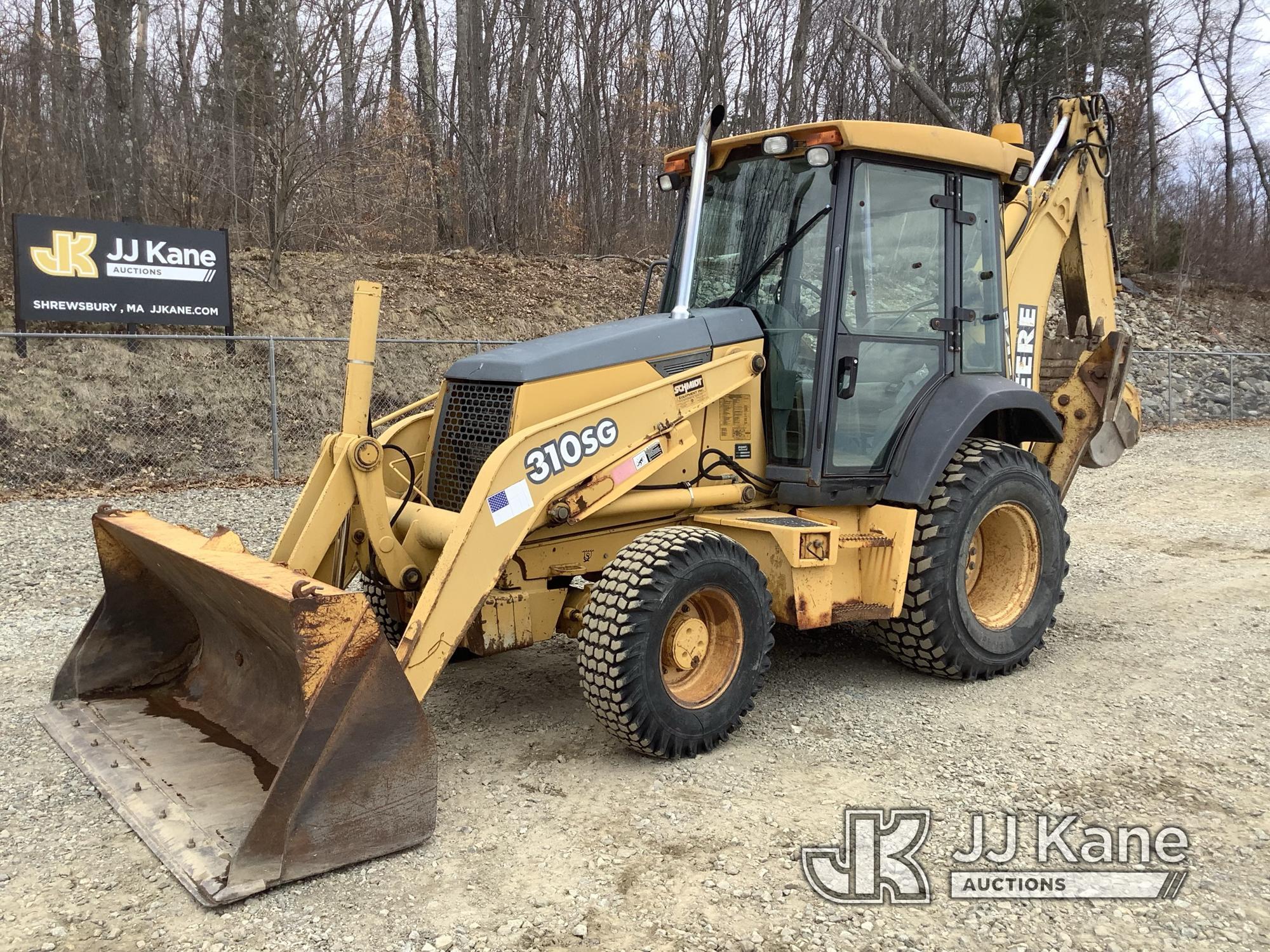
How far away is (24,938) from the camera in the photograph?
3002 millimetres

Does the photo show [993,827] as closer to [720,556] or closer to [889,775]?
[889,775]

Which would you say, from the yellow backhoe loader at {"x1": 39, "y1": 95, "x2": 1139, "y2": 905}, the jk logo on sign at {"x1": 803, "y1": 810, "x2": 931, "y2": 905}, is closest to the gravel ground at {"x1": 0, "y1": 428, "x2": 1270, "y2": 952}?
the jk logo on sign at {"x1": 803, "y1": 810, "x2": 931, "y2": 905}

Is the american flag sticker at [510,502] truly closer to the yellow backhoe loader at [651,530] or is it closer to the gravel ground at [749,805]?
the yellow backhoe loader at [651,530]

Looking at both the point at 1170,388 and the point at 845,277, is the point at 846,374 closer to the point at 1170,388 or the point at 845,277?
the point at 845,277

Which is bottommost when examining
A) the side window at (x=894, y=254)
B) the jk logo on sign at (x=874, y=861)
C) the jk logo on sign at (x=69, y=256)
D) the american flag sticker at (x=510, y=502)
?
the jk logo on sign at (x=874, y=861)

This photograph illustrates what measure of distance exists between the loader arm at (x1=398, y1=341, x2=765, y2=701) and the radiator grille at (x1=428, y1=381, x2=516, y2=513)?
276mm

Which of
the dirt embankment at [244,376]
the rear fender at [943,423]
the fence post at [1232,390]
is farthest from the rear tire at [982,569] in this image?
the fence post at [1232,390]

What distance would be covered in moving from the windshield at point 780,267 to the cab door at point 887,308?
5.4 inches

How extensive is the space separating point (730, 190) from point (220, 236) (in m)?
9.61

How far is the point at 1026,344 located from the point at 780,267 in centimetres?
221

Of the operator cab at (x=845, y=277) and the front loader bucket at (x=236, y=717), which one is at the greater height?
the operator cab at (x=845, y=277)

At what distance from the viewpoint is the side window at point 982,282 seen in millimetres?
5559

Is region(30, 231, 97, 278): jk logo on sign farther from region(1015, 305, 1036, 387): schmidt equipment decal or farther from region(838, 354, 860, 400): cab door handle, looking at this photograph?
region(1015, 305, 1036, 387): schmidt equipment decal

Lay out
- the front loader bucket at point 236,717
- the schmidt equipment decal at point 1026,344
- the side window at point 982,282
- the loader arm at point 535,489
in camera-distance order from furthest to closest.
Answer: the schmidt equipment decal at point 1026,344 < the side window at point 982,282 < the loader arm at point 535,489 < the front loader bucket at point 236,717
